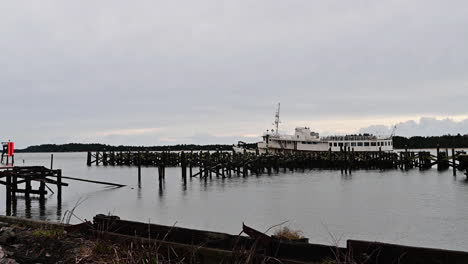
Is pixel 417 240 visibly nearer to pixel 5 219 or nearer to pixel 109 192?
pixel 5 219

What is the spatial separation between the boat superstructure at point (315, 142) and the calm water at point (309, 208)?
37444mm

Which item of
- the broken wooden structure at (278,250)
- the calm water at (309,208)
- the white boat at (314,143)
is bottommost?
the calm water at (309,208)

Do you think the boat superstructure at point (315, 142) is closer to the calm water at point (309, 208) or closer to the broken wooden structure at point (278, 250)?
the calm water at point (309, 208)

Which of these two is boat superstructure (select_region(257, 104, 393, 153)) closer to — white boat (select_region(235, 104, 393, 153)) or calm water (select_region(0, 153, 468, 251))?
white boat (select_region(235, 104, 393, 153))

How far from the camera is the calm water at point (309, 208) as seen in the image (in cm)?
1958

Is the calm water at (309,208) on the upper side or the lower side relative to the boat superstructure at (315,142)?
lower

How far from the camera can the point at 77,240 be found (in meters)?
8.80

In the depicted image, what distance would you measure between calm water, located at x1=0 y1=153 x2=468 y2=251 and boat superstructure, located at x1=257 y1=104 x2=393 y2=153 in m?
37.4

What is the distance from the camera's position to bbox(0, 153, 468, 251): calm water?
19.6 m

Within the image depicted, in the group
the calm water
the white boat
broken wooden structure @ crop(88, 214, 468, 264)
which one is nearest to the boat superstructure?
the white boat

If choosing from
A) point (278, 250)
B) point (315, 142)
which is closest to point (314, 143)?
point (315, 142)

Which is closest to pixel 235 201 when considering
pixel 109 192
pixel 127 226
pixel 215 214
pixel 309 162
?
pixel 215 214

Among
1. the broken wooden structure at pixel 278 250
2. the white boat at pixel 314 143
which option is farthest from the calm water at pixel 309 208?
the white boat at pixel 314 143

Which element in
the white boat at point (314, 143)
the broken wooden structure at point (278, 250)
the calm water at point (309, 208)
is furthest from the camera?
the white boat at point (314, 143)
